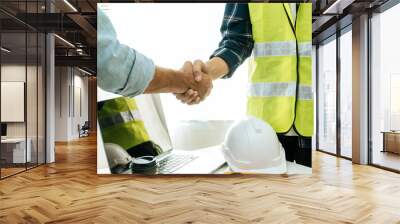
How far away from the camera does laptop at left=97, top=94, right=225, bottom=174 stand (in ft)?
17.4

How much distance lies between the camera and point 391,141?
638 cm

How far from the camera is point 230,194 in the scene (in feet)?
14.6

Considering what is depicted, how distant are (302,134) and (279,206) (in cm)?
196

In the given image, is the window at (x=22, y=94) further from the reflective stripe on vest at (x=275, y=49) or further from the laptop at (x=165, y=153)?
the reflective stripe on vest at (x=275, y=49)

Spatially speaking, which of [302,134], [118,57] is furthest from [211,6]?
[302,134]

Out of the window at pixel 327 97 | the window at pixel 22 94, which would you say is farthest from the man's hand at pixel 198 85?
the window at pixel 327 97

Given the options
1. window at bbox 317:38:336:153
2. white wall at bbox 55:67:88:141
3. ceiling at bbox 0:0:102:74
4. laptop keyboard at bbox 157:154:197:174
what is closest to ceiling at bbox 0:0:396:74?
ceiling at bbox 0:0:102:74

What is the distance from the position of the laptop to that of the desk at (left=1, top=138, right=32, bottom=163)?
5.22 ft

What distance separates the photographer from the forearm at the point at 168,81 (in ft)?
17.1

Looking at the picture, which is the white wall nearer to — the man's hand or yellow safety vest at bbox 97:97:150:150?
yellow safety vest at bbox 97:97:150:150

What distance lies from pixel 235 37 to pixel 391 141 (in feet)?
10.8

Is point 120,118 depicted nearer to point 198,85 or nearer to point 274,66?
point 198,85

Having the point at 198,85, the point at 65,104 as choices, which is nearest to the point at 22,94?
the point at 198,85

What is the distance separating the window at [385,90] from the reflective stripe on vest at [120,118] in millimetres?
4190
